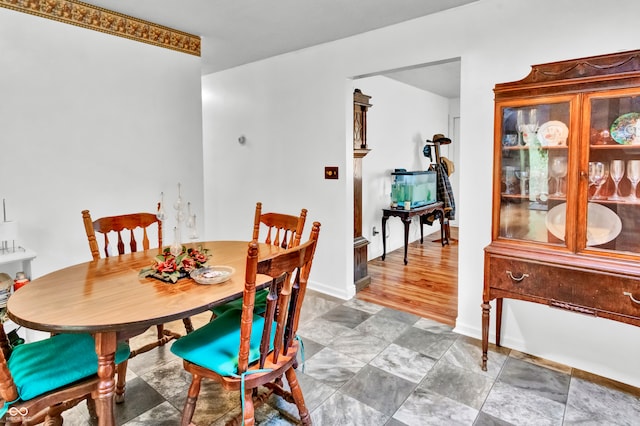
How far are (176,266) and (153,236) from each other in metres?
1.61

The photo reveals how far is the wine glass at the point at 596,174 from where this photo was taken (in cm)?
205

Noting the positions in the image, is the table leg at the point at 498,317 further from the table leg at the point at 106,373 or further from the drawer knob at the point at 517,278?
the table leg at the point at 106,373

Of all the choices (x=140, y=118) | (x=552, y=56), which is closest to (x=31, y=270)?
(x=140, y=118)

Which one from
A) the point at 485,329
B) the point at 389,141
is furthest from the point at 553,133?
the point at 389,141

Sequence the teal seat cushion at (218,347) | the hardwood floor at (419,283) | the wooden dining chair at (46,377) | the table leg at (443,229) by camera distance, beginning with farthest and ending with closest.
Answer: the table leg at (443,229), the hardwood floor at (419,283), the teal seat cushion at (218,347), the wooden dining chair at (46,377)

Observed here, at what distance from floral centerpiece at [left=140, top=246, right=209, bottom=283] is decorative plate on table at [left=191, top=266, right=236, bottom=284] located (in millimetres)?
41

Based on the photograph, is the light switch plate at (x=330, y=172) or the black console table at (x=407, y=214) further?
the black console table at (x=407, y=214)

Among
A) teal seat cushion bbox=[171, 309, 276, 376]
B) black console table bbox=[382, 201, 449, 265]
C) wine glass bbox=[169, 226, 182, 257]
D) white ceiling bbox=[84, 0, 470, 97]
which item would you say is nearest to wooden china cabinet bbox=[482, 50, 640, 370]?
white ceiling bbox=[84, 0, 470, 97]

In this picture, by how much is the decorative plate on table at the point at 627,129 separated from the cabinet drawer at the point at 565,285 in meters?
0.69

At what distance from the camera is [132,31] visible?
117 inches

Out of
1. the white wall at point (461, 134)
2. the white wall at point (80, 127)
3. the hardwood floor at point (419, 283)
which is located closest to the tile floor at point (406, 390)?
the white wall at point (461, 134)

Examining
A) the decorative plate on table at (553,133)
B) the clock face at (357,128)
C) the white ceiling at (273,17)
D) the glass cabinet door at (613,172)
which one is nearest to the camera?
the glass cabinet door at (613,172)

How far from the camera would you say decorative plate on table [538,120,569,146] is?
211 centimetres

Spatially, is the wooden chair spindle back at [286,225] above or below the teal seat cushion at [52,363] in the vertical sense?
above
